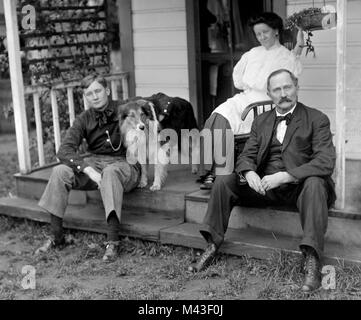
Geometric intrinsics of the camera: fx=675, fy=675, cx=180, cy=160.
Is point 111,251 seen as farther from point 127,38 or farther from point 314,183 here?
point 127,38

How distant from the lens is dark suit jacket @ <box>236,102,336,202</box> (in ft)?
13.2

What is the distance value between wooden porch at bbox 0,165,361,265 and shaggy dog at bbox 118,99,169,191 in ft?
0.68

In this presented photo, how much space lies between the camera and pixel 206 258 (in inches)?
170

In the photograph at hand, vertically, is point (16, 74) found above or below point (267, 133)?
above

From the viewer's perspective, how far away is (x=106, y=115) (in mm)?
5141

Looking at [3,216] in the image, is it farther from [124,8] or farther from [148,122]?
[124,8]

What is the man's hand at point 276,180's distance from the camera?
4090 mm

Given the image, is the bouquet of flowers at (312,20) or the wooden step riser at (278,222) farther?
the bouquet of flowers at (312,20)

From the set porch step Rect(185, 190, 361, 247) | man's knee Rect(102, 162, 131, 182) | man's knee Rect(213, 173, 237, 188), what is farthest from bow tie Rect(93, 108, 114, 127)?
man's knee Rect(213, 173, 237, 188)

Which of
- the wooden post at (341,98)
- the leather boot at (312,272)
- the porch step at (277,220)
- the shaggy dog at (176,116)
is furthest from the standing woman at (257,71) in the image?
the leather boot at (312,272)

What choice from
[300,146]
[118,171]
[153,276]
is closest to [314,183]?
[300,146]

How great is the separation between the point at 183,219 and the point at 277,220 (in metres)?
0.81

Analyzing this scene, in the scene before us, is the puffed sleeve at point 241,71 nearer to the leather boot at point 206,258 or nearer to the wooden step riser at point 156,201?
the wooden step riser at point 156,201
